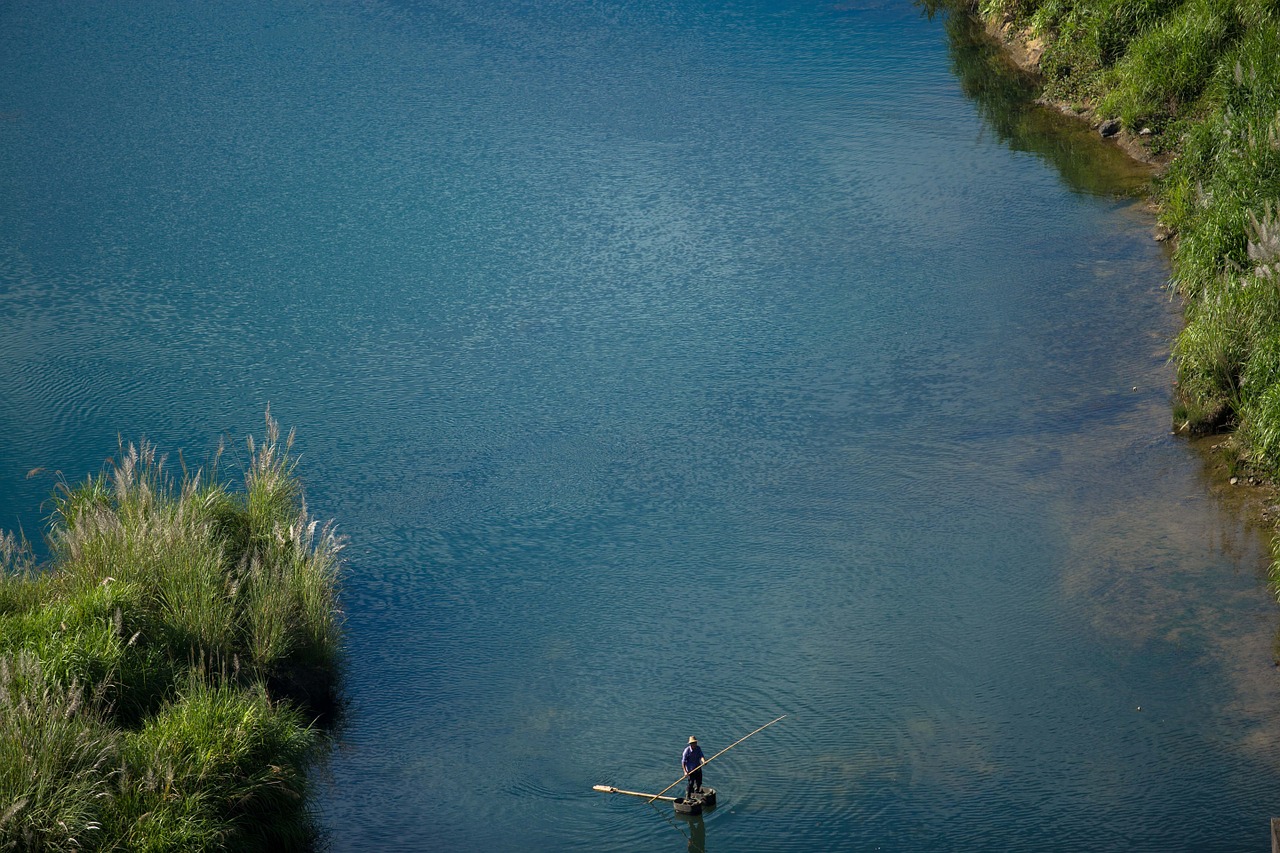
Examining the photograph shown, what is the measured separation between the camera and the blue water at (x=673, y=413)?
422 inches

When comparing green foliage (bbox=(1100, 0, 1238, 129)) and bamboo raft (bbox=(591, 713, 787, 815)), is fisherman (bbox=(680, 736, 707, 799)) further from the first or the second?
green foliage (bbox=(1100, 0, 1238, 129))

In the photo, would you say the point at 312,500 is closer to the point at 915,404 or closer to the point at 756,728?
the point at 756,728

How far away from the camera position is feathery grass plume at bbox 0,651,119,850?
8258 mm

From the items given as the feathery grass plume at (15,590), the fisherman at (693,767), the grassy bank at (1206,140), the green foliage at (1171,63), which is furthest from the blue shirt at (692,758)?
the green foliage at (1171,63)

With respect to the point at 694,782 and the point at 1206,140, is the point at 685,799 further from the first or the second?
the point at 1206,140

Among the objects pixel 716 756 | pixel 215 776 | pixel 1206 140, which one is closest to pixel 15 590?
pixel 215 776

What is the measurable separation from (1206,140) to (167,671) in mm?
16041

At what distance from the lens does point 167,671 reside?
10305 mm

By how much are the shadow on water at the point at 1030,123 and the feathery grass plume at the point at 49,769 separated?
17.2 meters

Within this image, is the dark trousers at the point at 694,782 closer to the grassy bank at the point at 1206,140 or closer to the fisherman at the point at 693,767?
the fisherman at the point at 693,767

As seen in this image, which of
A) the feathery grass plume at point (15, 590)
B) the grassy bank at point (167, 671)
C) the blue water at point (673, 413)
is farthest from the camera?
the feathery grass plume at point (15, 590)

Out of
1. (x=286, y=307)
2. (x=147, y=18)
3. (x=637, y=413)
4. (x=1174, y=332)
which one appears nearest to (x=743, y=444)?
(x=637, y=413)

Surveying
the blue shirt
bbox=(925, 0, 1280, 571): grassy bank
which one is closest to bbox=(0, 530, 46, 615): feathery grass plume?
the blue shirt

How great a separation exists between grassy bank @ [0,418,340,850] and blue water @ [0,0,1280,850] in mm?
738
